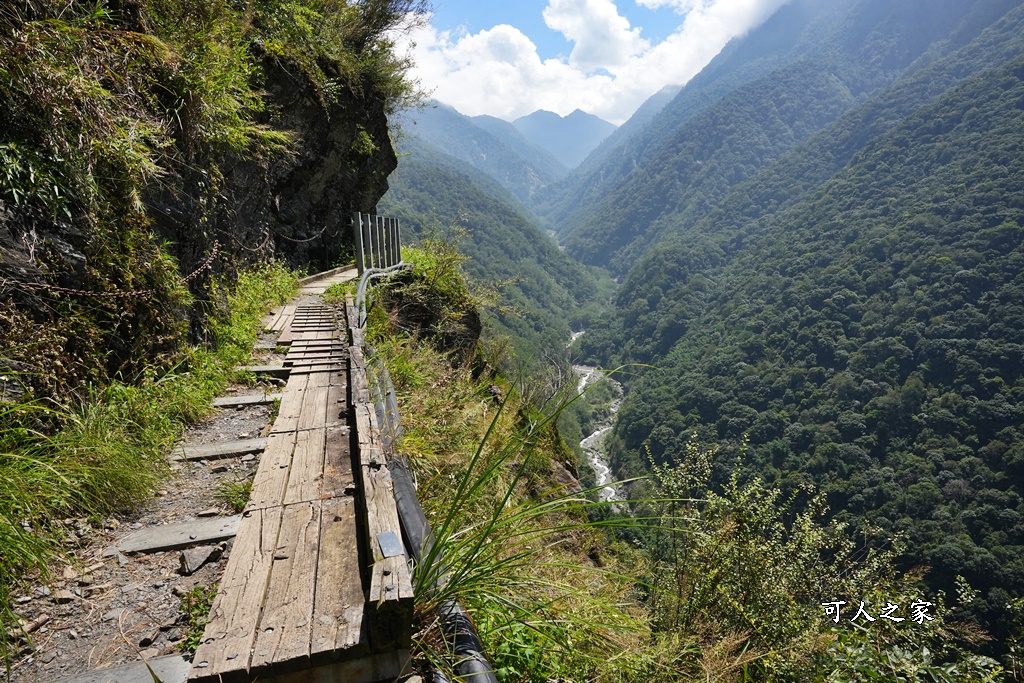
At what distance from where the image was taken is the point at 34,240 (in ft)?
9.41

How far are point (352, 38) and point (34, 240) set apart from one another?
13.9 metres

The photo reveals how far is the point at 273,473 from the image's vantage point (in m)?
2.87

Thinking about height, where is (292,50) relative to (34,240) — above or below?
above

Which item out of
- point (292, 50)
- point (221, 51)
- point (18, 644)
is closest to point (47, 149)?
point (18, 644)

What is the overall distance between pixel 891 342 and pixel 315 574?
7373 cm

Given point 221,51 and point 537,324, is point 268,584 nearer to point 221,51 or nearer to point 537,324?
point 221,51

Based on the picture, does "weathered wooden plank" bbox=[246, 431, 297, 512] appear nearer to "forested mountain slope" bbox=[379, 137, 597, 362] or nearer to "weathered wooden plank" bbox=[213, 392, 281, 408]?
"weathered wooden plank" bbox=[213, 392, 281, 408]

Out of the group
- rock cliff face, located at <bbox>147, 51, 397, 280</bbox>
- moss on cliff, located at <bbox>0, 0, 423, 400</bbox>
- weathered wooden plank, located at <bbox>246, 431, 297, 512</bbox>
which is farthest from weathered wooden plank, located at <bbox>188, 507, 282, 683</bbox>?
rock cliff face, located at <bbox>147, 51, 397, 280</bbox>

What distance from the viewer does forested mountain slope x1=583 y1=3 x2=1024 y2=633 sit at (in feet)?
122

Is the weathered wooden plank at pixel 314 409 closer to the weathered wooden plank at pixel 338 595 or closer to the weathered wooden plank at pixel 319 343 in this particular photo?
the weathered wooden plank at pixel 338 595

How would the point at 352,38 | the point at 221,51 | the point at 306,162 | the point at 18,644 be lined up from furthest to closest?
the point at 352,38, the point at 306,162, the point at 221,51, the point at 18,644

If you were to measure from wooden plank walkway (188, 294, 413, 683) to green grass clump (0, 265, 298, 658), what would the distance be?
716 mm

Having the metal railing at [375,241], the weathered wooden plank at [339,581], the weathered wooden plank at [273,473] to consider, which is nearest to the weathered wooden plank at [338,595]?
the weathered wooden plank at [339,581]

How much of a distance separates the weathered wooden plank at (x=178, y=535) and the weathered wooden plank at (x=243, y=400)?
1.75 meters
